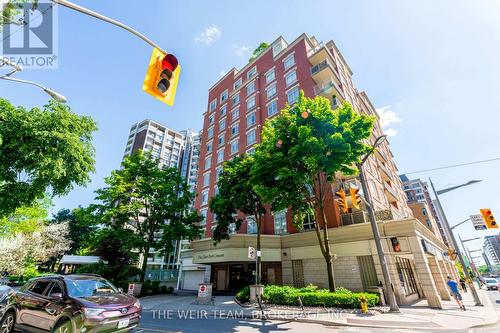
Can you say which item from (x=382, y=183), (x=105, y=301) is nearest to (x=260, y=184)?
(x=105, y=301)

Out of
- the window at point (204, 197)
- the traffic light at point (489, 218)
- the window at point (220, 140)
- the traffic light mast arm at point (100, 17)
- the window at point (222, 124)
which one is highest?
the window at point (222, 124)

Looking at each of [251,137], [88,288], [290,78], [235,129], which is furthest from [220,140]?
[88,288]

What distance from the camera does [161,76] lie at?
4961 mm

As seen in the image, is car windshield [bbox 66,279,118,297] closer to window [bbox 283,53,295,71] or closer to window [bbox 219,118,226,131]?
window [bbox 283,53,295,71]

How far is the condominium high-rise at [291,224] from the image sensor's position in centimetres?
1706

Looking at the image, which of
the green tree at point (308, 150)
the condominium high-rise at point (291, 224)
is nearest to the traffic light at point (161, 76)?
the green tree at point (308, 150)

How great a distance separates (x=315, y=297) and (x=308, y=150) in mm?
8652

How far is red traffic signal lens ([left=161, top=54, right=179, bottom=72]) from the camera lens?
4.94 meters

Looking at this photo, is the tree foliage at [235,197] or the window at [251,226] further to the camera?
the window at [251,226]

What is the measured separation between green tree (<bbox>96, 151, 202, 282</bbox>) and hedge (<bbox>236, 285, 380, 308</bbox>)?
1045cm

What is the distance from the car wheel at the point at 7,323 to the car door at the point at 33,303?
52 centimetres

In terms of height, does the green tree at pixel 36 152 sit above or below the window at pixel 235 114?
below

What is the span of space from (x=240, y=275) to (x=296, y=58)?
27.5 metres

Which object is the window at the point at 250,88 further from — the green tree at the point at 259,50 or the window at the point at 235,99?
the green tree at the point at 259,50
